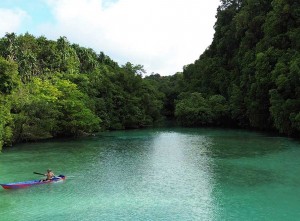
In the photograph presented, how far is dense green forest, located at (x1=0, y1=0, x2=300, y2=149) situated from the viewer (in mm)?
43781

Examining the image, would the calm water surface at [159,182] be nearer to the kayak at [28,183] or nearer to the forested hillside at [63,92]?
the kayak at [28,183]

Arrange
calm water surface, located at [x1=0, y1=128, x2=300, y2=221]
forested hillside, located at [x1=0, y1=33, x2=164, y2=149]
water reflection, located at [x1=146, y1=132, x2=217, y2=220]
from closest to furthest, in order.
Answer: calm water surface, located at [x1=0, y1=128, x2=300, y2=221], water reflection, located at [x1=146, y1=132, x2=217, y2=220], forested hillside, located at [x1=0, y1=33, x2=164, y2=149]

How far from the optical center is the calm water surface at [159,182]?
18.8 meters

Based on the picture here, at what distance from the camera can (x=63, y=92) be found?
5094cm

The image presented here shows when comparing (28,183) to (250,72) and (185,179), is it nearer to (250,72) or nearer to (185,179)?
(185,179)

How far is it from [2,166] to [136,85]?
40531 millimetres

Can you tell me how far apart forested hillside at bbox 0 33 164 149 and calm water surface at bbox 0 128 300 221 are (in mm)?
5545

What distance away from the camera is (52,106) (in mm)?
47062

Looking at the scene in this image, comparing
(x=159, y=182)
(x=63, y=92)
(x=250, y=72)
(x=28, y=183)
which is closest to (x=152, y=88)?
(x=250, y=72)

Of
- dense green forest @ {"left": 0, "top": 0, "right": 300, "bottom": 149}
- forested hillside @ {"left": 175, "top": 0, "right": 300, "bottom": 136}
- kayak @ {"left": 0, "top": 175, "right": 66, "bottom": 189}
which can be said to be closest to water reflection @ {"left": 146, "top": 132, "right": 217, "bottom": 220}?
kayak @ {"left": 0, "top": 175, "right": 66, "bottom": 189}

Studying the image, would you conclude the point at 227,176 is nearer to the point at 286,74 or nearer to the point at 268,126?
the point at 286,74

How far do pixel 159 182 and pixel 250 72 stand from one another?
34377 mm

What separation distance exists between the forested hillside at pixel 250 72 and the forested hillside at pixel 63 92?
963 centimetres

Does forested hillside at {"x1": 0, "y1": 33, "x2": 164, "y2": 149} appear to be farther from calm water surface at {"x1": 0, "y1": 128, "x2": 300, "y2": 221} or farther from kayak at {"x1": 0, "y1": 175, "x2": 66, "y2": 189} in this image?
kayak at {"x1": 0, "y1": 175, "x2": 66, "y2": 189}
